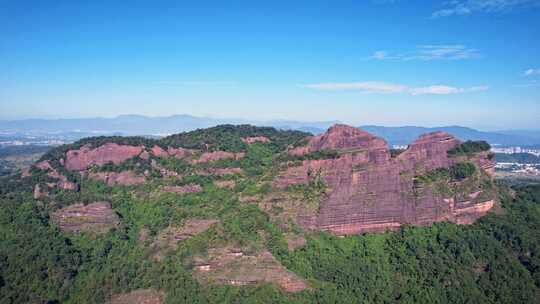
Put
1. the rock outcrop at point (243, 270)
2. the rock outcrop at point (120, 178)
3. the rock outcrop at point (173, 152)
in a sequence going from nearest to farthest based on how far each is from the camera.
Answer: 1. the rock outcrop at point (243, 270)
2. the rock outcrop at point (120, 178)
3. the rock outcrop at point (173, 152)

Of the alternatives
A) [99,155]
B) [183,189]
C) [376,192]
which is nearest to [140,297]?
[183,189]

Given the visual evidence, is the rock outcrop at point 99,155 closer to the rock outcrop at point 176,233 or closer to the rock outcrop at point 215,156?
the rock outcrop at point 215,156

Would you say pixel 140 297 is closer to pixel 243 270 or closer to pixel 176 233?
pixel 176 233

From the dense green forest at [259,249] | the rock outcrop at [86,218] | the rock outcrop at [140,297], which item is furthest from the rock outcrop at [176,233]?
the rock outcrop at [86,218]

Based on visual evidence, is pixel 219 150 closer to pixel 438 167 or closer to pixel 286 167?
pixel 286 167

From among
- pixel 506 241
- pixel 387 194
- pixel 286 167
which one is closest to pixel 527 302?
pixel 506 241

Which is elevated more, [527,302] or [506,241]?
[506,241]
